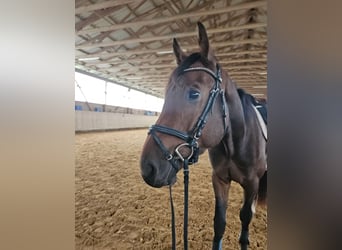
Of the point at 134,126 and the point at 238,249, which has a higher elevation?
the point at 134,126

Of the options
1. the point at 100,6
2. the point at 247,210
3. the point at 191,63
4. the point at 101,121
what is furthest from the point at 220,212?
the point at 100,6

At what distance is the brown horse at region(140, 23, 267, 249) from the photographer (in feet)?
2.44

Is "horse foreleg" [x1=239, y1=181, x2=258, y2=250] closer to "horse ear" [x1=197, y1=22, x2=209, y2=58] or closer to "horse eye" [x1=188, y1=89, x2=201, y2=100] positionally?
"horse eye" [x1=188, y1=89, x2=201, y2=100]

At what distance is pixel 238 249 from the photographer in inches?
30.8

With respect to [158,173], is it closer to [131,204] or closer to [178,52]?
[131,204]

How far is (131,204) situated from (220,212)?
33 centimetres

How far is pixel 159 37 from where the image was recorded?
0.89 m

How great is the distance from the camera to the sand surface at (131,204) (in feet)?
2.63

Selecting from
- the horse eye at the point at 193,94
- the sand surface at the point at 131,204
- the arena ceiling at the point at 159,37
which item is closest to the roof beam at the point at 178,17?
the arena ceiling at the point at 159,37

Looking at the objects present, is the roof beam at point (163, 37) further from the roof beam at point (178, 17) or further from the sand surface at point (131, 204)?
the sand surface at point (131, 204)
